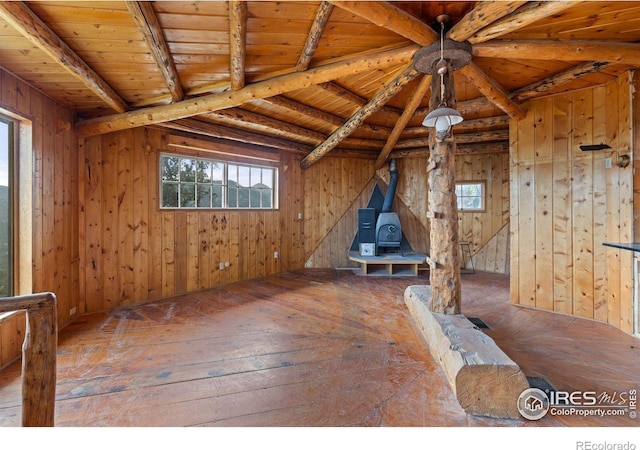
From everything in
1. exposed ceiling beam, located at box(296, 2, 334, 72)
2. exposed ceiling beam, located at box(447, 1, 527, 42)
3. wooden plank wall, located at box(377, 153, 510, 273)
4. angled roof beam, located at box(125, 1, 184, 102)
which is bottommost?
wooden plank wall, located at box(377, 153, 510, 273)

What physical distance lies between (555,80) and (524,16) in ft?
5.03

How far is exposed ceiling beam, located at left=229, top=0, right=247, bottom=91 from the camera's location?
179 centimetres

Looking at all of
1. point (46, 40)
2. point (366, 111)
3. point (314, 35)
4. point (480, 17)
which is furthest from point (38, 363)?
point (366, 111)

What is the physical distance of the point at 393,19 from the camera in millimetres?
1856

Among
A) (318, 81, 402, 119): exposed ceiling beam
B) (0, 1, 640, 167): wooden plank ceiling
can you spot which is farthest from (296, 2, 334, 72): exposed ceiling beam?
(318, 81, 402, 119): exposed ceiling beam

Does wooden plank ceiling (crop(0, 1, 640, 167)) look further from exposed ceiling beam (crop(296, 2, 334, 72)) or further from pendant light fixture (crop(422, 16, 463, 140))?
pendant light fixture (crop(422, 16, 463, 140))

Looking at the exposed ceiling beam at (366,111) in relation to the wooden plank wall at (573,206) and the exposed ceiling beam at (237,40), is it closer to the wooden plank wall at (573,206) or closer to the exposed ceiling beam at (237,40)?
the exposed ceiling beam at (237,40)

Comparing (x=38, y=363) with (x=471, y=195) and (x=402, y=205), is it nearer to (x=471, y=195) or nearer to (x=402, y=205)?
(x=402, y=205)

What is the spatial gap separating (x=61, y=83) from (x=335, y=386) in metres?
3.47

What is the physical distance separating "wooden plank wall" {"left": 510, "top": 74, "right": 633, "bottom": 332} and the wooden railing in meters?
4.36

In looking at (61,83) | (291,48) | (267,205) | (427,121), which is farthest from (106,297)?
(427,121)

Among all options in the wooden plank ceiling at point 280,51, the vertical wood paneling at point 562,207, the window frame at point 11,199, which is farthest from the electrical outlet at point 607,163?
the window frame at point 11,199

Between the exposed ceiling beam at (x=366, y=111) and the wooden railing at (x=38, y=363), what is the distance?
3130 mm

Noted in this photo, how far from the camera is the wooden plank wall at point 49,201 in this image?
7.52 feet
